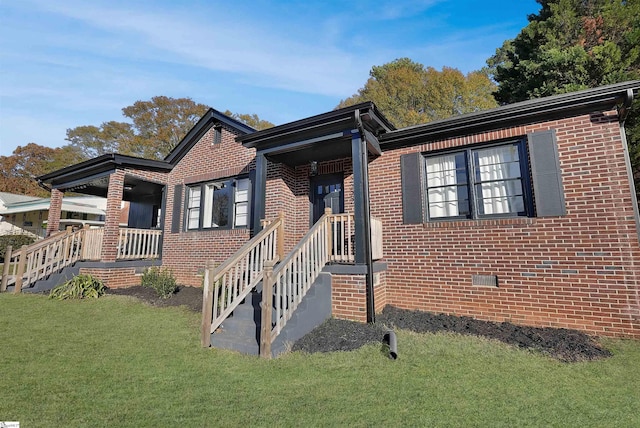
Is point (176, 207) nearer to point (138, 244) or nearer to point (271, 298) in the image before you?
point (138, 244)

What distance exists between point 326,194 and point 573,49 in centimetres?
1019

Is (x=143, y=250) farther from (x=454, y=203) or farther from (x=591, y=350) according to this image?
(x=591, y=350)

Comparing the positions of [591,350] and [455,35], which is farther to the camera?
[455,35]

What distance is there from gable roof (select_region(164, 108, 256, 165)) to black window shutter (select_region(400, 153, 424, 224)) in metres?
4.83

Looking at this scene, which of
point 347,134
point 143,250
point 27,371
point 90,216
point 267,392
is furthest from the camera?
point 90,216

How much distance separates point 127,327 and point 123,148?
27.2 metres

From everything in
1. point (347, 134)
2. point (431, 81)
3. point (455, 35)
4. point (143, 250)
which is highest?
point (431, 81)

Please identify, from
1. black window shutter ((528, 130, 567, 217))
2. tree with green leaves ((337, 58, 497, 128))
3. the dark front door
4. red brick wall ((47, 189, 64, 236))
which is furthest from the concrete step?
tree with green leaves ((337, 58, 497, 128))

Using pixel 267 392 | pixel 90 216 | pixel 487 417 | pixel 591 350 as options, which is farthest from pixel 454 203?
pixel 90 216

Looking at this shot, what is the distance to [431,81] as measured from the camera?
21.8 m

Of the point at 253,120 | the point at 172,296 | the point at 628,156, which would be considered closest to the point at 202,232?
the point at 172,296

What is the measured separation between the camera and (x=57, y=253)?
883 centimetres

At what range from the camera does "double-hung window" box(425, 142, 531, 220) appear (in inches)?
222

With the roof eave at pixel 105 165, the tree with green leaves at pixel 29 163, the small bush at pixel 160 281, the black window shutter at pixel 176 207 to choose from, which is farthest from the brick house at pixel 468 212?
the tree with green leaves at pixel 29 163
